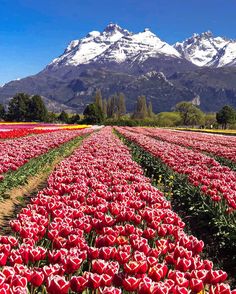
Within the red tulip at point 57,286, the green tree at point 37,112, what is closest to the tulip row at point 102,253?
the red tulip at point 57,286

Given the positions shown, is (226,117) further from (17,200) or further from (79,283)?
(79,283)

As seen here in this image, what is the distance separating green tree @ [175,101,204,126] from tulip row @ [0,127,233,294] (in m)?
158

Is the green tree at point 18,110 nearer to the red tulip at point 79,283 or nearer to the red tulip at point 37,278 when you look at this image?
the red tulip at point 37,278

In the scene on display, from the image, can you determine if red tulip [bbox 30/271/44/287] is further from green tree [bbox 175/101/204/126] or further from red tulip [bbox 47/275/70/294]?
green tree [bbox 175/101/204/126]

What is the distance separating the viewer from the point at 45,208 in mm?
7355

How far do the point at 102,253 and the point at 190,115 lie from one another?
163272mm

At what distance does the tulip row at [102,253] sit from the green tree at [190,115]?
158266 mm

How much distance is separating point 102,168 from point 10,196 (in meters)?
2.87

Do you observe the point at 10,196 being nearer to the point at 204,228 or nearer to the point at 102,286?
the point at 204,228

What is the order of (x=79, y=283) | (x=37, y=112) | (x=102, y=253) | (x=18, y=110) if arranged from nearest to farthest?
(x=79, y=283) < (x=102, y=253) < (x=18, y=110) < (x=37, y=112)

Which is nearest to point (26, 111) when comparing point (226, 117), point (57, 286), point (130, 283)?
point (226, 117)

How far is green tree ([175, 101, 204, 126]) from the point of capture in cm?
16394

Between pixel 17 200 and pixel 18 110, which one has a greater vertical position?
pixel 18 110

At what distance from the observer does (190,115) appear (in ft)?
541
